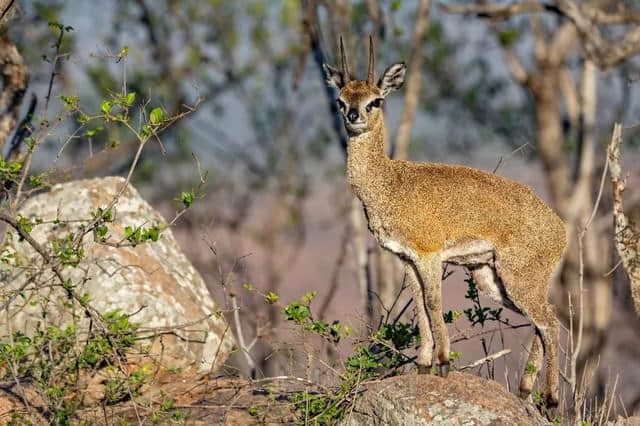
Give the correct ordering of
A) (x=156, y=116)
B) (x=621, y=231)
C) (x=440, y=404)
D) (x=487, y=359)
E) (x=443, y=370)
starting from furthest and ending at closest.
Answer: (x=621, y=231) → (x=487, y=359) → (x=443, y=370) → (x=156, y=116) → (x=440, y=404)

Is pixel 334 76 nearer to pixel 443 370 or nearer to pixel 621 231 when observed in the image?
pixel 443 370

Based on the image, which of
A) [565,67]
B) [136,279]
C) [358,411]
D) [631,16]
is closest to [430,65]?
[565,67]

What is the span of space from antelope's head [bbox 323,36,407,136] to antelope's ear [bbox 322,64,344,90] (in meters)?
0.07

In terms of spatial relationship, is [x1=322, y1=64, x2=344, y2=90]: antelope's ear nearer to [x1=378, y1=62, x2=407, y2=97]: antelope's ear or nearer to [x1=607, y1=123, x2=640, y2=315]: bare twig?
[x1=378, y1=62, x2=407, y2=97]: antelope's ear

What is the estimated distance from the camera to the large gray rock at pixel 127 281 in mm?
11047

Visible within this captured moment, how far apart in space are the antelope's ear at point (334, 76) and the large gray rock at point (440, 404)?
3242 millimetres

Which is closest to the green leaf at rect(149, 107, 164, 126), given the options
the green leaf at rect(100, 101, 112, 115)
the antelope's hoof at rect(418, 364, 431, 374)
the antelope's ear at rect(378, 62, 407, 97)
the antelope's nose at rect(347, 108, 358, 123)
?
the green leaf at rect(100, 101, 112, 115)

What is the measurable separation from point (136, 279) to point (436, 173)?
12.4 ft

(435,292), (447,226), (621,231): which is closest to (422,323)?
(435,292)

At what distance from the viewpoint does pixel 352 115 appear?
959 centimetres

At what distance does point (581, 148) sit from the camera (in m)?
21.8

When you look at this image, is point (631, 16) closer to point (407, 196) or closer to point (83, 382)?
point (407, 196)

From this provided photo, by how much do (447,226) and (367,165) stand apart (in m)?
1.00

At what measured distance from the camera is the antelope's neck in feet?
31.7
